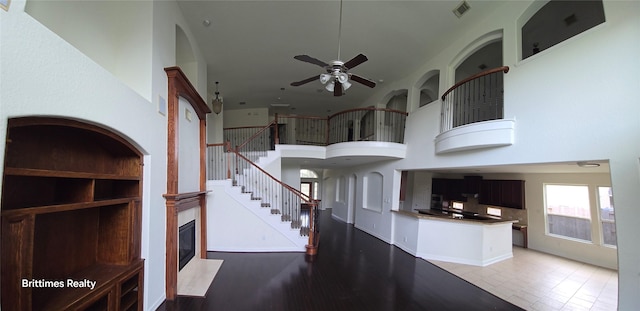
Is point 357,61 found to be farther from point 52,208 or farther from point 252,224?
point 252,224

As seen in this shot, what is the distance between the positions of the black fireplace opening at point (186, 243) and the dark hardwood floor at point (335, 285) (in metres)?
0.66

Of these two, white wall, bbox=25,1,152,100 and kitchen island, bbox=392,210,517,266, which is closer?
white wall, bbox=25,1,152,100

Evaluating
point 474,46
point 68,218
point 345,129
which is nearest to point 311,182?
point 345,129

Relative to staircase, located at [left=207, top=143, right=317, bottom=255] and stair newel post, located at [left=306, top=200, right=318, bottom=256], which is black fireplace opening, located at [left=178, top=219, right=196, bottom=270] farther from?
stair newel post, located at [left=306, top=200, right=318, bottom=256]

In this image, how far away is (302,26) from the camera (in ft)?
16.4

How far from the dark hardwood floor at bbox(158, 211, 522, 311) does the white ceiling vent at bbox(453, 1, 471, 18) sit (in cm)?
512

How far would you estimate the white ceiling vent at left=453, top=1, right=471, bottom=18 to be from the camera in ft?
14.2

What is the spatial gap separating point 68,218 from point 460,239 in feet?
21.7

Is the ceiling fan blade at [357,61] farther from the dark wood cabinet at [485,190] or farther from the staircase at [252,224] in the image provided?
the dark wood cabinet at [485,190]

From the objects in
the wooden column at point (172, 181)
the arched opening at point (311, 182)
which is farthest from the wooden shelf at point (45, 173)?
the arched opening at point (311, 182)

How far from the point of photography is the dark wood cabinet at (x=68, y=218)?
62.4 inches

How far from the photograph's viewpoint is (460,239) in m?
5.38

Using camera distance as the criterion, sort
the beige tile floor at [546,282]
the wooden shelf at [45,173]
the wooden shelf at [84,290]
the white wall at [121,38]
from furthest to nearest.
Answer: the beige tile floor at [546,282] → the white wall at [121,38] → the wooden shelf at [84,290] → the wooden shelf at [45,173]

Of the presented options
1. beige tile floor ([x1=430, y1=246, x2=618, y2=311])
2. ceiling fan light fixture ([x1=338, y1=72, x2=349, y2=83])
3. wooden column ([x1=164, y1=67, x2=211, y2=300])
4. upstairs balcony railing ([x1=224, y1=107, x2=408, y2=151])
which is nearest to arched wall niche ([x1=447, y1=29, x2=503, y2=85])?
upstairs balcony railing ([x1=224, y1=107, x2=408, y2=151])
